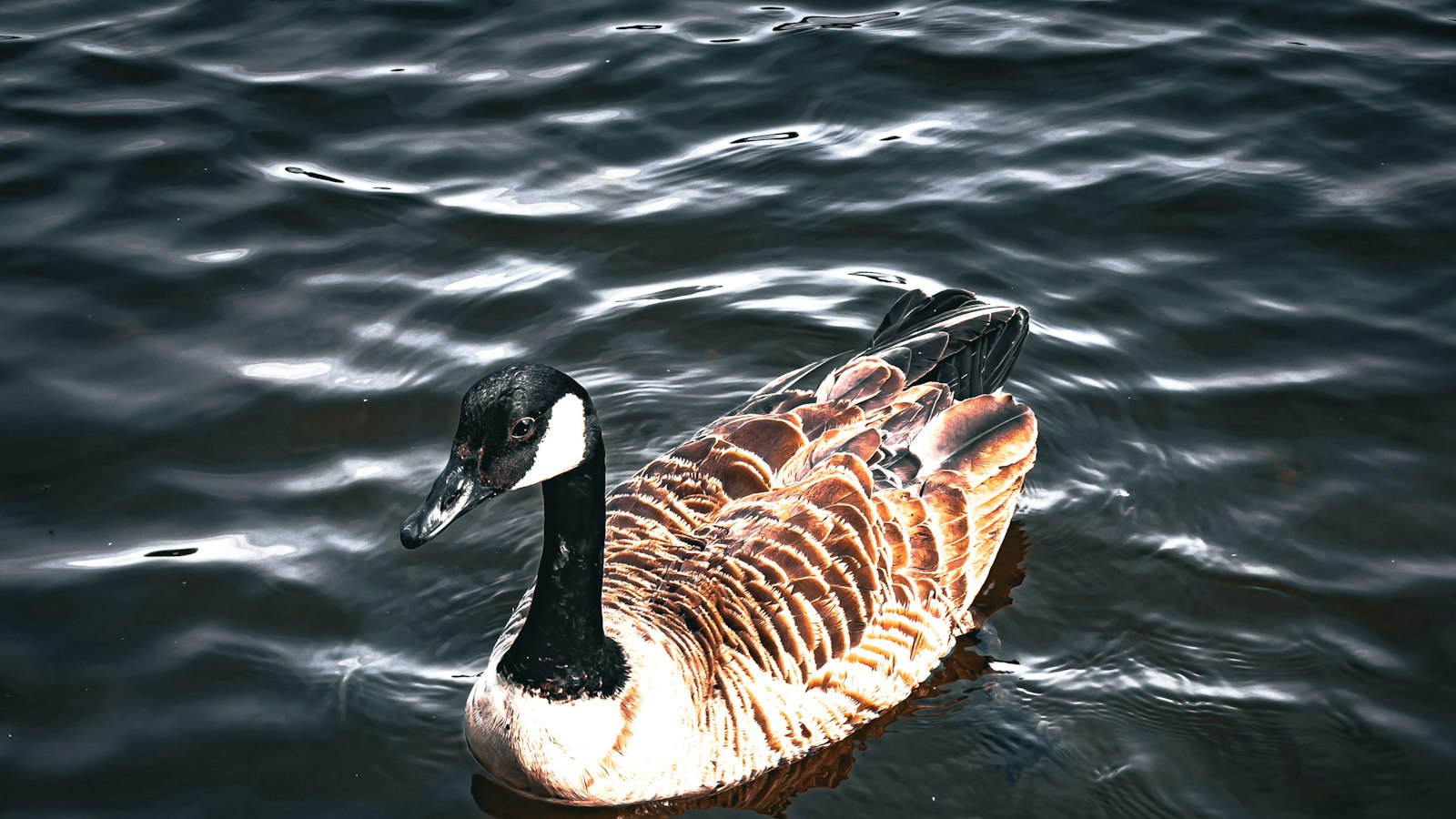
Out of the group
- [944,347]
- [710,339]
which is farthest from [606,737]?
[710,339]

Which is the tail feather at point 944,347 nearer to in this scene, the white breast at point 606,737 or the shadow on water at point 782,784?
the shadow on water at point 782,784

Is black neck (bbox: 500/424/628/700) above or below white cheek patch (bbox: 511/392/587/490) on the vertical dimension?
below

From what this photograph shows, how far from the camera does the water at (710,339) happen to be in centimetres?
577

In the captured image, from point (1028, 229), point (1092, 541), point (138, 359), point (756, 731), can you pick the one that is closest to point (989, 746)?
point (756, 731)

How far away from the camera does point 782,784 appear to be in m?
5.57

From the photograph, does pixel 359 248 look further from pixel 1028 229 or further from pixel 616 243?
pixel 1028 229

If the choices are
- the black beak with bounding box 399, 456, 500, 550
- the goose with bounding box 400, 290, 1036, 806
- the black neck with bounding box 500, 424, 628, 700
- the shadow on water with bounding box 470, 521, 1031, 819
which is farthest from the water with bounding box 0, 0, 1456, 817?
the black beak with bounding box 399, 456, 500, 550

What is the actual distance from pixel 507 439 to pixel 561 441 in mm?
209

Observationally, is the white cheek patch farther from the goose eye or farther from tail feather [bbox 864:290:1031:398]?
tail feather [bbox 864:290:1031:398]

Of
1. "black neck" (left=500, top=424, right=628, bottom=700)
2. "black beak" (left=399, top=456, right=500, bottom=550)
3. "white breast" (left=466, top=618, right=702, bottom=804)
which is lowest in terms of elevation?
"white breast" (left=466, top=618, right=702, bottom=804)

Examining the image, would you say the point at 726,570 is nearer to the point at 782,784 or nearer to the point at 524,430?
the point at 782,784

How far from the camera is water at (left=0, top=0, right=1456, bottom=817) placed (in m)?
5.77

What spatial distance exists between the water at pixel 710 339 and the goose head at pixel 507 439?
1.45 m

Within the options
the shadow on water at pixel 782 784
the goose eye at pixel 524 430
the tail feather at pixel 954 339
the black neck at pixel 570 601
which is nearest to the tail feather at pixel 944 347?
the tail feather at pixel 954 339
